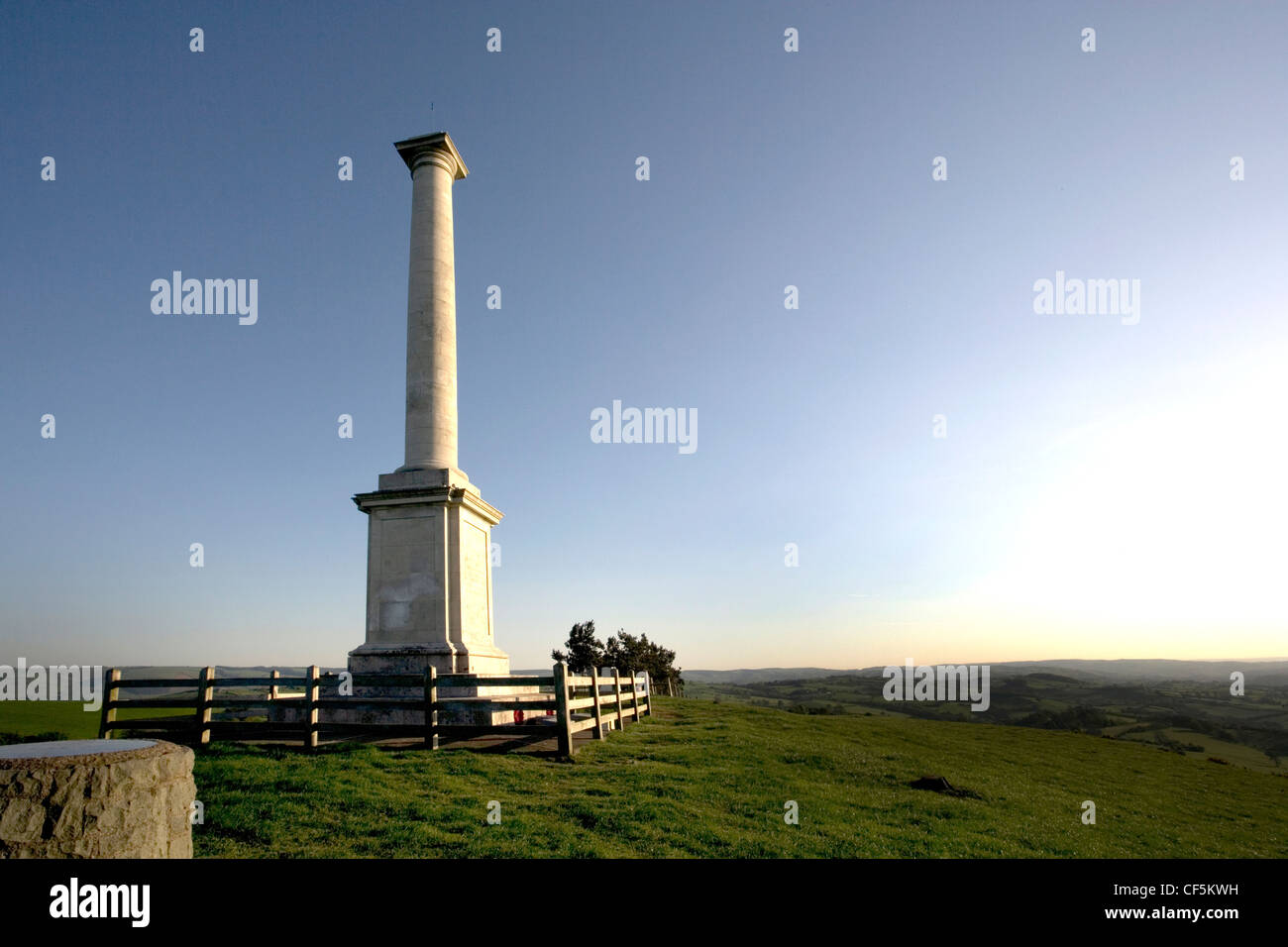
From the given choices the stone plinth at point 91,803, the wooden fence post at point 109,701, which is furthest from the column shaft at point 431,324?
the stone plinth at point 91,803

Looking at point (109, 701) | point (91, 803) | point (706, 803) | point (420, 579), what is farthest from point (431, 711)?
point (91, 803)

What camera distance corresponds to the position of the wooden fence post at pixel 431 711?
13.3 meters

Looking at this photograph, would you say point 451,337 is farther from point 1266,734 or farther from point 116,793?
point 1266,734

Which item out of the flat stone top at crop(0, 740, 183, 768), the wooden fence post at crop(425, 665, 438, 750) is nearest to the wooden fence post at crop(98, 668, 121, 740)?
the wooden fence post at crop(425, 665, 438, 750)

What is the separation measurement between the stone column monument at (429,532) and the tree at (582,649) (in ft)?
87.2

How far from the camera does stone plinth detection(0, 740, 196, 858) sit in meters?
3.63

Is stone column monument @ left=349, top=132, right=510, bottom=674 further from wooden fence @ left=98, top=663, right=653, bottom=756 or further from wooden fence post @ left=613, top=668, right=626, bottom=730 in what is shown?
wooden fence post @ left=613, top=668, right=626, bottom=730

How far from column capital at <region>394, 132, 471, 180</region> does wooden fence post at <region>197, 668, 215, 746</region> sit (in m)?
15.5

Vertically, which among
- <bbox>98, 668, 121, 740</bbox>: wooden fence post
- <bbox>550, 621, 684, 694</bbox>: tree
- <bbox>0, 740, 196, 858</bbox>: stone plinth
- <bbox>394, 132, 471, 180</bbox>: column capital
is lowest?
<bbox>550, 621, 684, 694</bbox>: tree

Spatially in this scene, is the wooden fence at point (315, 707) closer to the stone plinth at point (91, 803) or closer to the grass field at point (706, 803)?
the grass field at point (706, 803)

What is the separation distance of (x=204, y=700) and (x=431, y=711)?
4526 millimetres
